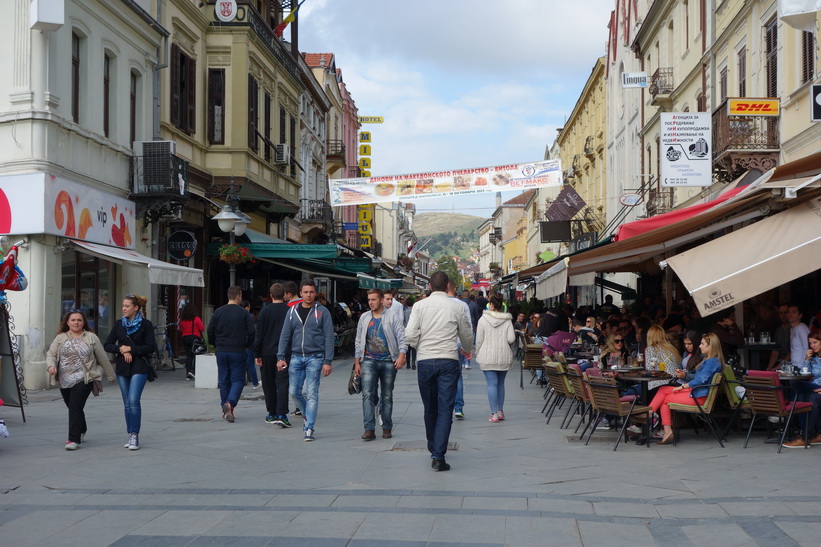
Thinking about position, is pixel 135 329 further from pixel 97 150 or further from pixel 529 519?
pixel 97 150

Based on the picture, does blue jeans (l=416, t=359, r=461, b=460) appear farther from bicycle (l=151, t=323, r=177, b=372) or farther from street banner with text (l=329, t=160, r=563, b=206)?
street banner with text (l=329, t=160, r=563, b=206)

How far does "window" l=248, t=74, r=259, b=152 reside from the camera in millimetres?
26234

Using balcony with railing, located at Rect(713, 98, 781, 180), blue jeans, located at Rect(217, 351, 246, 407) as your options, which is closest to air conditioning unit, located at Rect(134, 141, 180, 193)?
blue jeans, located at Rect(217, 351, 246, 407)

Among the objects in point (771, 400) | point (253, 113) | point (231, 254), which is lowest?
point (771, 400)

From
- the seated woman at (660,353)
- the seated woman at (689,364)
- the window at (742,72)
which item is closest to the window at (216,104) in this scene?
the window at (742,72)

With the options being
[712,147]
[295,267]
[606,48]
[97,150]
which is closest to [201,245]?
[295,267]

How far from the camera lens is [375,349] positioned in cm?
1071

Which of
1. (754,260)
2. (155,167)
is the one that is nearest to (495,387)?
(754,260)

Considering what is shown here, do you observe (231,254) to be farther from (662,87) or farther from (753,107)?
(662,87)

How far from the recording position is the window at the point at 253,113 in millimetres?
26234

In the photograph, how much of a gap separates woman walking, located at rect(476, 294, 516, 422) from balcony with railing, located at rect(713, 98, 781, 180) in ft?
26.7

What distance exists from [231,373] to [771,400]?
22.5 feet

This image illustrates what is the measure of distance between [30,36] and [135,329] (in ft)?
27.1

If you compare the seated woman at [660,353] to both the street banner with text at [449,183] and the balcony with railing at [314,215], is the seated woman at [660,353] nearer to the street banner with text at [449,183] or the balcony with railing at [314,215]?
the street banner with text at [449,183]
